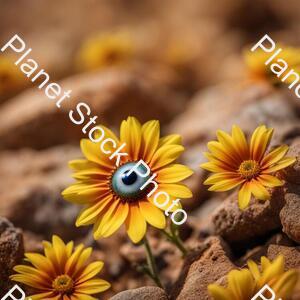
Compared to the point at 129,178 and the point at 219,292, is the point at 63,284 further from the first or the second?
the point at 219,292

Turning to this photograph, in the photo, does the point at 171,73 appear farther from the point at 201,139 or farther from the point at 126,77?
the point at 201,139

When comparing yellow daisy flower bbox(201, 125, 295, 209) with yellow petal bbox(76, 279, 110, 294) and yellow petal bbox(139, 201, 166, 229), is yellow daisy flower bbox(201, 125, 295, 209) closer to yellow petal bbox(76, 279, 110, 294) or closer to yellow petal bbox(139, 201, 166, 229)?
yellow petal bbox(139, 201, 166, 229)

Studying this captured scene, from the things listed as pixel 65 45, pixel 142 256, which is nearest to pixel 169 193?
pixel 142 256

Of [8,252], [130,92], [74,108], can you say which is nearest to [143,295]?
[8,252]

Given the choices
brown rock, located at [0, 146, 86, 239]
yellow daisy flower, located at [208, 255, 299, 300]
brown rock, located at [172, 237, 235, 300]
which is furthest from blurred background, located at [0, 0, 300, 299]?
yellow daisy flower, located at [208, 255, 299, 300]

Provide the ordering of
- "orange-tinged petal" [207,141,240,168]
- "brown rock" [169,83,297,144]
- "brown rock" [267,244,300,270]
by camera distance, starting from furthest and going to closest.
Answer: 1. "brown rock" [169,83,297,144]
2. "orange-tinged petal" [207,141,240,168]
3. "brown rock" [267,244,300,270]

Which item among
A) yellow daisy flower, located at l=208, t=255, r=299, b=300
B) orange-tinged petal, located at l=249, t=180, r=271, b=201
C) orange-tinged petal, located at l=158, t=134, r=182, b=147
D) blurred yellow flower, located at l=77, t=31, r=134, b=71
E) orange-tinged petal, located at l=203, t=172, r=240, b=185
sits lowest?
yellow daisy flower, located at l=208, t=255, r=299, b=300

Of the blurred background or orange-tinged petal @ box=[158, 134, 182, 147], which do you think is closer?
orange-tinged petal @ box=[158, 134, 182, 147]
